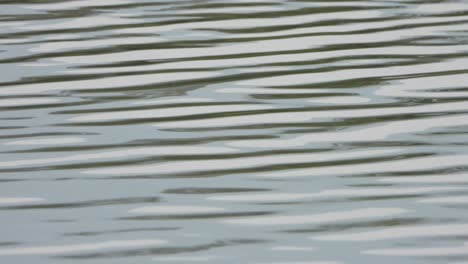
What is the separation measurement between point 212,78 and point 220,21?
70 cm

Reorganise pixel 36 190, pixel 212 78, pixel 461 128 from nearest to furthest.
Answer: pixel 36 190, pixel 461 128, pixel 212 78

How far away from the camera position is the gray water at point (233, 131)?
2885 mm

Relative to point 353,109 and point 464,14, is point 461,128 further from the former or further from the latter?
point 464,14

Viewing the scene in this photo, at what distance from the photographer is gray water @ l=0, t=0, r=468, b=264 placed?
288cm

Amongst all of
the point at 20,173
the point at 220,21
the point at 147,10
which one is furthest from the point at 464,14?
the point at 20,173

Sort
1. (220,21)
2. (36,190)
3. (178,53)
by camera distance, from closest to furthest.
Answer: (36,190), (178,53), (220,21)

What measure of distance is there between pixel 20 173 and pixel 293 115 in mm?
875

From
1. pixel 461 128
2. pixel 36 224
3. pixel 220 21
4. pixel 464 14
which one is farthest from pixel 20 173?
pixel 464 14

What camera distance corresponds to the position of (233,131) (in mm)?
3645

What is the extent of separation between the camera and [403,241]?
2.84 meters

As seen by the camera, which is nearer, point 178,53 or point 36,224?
point 36,224

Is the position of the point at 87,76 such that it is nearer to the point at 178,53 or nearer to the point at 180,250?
the point at 178,53

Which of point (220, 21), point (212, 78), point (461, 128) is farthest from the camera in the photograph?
point (220, 21)

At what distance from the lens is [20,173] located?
3346 millimetres
